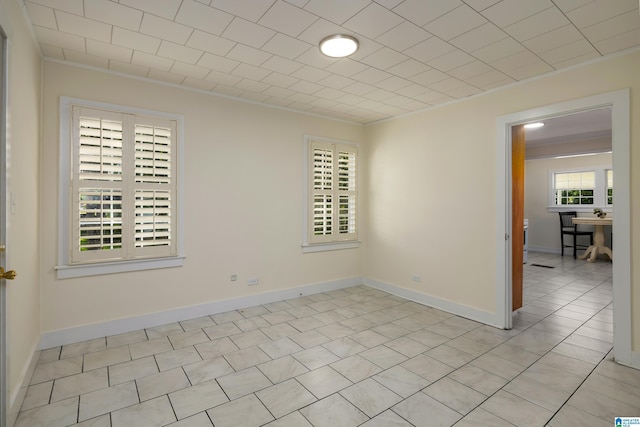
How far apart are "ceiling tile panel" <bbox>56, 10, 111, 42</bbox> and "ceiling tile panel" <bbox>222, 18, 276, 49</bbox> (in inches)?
34.7

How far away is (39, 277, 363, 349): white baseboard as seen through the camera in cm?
294

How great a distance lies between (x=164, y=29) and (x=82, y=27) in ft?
1.96

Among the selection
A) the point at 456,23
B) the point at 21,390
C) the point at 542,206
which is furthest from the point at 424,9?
the point at 542,206

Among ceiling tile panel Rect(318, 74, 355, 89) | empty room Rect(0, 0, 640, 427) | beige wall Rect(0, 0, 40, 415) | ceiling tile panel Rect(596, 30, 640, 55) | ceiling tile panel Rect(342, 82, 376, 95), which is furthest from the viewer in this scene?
ceiling tile panel Rect(342, 82, 376, 95)

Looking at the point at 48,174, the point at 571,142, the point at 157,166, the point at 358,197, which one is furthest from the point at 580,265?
the point at 48,174

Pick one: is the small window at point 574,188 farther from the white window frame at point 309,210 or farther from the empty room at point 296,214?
the white window frame at point 309,210

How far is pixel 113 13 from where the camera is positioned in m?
2.17

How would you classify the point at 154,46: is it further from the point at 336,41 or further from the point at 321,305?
the point at 321,305

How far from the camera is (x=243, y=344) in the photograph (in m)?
3.00

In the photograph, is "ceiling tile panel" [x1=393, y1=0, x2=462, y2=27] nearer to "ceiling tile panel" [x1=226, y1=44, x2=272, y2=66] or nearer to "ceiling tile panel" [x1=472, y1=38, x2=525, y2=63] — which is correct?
"ceiling tile panel" [x1=472, y1=38, x2=525, y2=63]

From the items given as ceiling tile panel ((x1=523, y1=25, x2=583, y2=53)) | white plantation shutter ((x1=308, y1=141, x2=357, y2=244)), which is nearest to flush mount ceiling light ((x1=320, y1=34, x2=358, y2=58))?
ceiling tile panel ((x1=523, y1=25, x2=583, y2=53))

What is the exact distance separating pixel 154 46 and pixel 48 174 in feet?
4.96

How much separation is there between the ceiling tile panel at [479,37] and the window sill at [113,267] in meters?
3.37

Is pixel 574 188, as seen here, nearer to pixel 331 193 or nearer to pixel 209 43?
pixel 331 193
